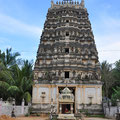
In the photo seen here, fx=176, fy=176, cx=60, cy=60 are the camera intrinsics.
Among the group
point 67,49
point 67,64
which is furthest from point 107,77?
point 67,64

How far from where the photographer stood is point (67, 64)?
3183 centimetres

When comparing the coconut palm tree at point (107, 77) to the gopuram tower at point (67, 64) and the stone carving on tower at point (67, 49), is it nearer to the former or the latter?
the stone carving on tower at point (67, 49)

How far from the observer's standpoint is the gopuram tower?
30000 mm

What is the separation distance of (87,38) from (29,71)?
13.4 meters

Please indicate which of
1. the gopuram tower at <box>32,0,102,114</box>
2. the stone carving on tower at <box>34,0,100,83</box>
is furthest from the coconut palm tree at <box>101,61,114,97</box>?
the gopuram tower at <box>32,0,102,114</box>

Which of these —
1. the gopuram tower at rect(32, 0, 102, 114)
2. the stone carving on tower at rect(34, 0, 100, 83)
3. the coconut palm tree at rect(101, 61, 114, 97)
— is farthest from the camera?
the coconut palm tree at rect(101, 61, 114, 97)

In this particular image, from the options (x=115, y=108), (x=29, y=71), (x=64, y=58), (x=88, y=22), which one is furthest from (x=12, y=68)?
(x=88, y=22)

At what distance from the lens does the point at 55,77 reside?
31.0m

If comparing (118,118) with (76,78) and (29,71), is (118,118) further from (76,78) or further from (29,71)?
(29,71)

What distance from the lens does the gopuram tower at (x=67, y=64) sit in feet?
98.4

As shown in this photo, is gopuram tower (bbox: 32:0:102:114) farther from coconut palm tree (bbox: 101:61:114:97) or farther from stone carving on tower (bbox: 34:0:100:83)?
coconut palm tree (bbox: 101:61:114:97)

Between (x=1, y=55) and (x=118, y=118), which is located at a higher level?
(x=1, y=55)

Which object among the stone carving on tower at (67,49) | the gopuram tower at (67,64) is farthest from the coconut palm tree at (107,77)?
the gopuram tower at (67,64)

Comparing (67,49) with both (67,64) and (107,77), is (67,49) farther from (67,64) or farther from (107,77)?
(107,77)
